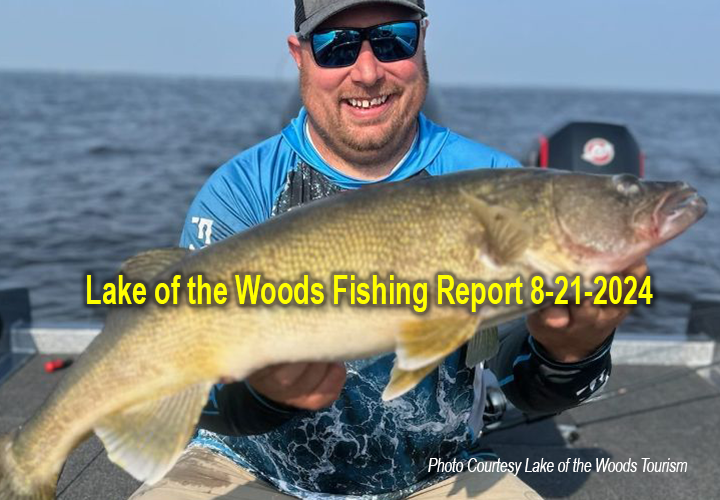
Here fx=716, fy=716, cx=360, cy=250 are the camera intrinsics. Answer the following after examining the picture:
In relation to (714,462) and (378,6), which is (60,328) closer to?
(378,6)

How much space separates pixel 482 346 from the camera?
9.82 feet

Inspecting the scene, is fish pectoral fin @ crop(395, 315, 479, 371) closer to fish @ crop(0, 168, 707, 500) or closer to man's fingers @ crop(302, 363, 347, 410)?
fish @ crop(0, 168, 707, 500)

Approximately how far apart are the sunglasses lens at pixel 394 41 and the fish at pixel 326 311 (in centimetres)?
145

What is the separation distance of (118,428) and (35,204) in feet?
57.3

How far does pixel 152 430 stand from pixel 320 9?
2356 millimetres

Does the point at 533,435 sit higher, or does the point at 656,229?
the point at 656,229

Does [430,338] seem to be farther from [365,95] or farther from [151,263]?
[365,95]

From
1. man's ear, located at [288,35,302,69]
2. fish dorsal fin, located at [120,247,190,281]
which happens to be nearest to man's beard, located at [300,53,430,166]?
man's ear, located at [288,35,302,69]

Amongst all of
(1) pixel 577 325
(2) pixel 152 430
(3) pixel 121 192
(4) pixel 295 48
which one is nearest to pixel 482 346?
(1) pixel 577 325

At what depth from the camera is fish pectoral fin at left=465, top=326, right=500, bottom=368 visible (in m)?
2.99

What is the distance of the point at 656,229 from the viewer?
2.67 meters

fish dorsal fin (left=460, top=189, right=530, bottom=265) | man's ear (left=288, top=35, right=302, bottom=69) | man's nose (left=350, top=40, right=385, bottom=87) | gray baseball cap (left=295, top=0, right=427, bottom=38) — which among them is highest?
gray baseball cap (left=295, top=0, right=427, bottom=38)

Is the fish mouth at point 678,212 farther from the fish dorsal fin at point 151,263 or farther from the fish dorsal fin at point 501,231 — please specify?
the fish dorsal fin at point 151,263

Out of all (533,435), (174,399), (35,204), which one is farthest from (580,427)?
(35,204)
